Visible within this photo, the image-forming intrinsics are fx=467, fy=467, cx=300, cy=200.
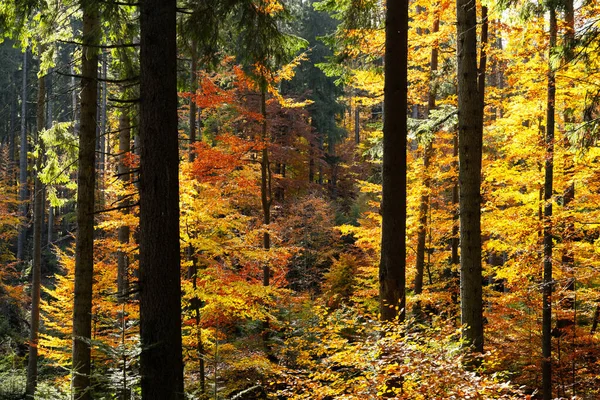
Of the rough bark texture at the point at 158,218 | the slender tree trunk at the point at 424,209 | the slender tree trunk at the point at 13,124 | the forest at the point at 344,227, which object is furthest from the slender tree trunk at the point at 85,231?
the slender tree trunk at the point at 13,124

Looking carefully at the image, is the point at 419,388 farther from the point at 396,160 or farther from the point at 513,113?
the point at 513,113

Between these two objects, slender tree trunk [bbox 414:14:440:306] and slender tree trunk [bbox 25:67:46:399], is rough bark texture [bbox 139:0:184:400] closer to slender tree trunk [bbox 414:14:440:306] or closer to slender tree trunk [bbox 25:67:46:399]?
slender tree trunk [bbox 25:67:46:399]

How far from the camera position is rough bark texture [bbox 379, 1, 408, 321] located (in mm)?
5859

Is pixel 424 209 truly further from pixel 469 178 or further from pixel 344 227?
pixel 469 178

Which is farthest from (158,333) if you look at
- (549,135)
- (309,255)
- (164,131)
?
(309,255)

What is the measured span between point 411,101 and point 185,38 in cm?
913

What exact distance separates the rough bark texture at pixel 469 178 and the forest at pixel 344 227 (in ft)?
0.10

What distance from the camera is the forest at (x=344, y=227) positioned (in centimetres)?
469

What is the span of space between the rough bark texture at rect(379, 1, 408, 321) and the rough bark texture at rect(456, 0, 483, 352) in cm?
157

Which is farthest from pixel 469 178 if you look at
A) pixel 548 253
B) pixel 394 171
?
pixel 548 253

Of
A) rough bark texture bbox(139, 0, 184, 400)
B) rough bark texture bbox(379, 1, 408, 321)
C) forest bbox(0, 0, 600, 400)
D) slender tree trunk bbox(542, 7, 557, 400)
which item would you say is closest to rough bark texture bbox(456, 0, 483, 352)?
forest bbox(0, 0, 600, 400)

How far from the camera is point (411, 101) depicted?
13.9 meters

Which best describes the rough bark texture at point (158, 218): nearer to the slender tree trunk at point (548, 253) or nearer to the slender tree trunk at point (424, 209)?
the slender tree trunk at point (548, 253)

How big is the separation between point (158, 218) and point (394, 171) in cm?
299
